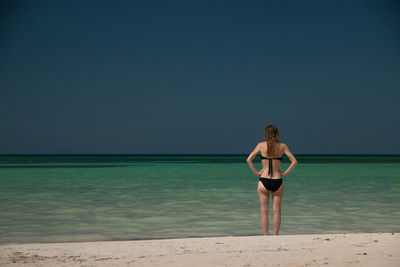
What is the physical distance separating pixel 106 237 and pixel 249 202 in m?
5.97

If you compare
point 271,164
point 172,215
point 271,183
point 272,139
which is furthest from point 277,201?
point 172,215

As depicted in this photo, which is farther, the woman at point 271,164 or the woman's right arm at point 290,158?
the woman's right arm at point 290,158

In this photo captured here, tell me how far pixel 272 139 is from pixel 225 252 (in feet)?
6.09

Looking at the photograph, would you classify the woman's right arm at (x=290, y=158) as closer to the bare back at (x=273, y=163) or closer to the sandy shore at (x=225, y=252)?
the bare back at (x=273, y=163)

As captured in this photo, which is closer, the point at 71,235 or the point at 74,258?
the point at 74,258

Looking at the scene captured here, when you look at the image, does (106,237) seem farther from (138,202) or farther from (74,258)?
(138,202)

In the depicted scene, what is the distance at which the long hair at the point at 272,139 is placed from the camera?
6.42 meters

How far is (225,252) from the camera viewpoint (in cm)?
539

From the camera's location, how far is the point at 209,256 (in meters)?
5.17

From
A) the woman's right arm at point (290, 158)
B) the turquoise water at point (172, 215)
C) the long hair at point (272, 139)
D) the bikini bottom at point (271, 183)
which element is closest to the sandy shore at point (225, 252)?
the bikini bottom at point (271, 183)

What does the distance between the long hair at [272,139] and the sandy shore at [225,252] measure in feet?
4.00

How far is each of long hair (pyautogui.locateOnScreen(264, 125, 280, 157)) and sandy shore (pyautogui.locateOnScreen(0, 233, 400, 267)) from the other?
1221mm

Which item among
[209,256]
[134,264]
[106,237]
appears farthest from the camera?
[106,237]

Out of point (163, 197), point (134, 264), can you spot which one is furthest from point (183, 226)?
point (163, 197)
